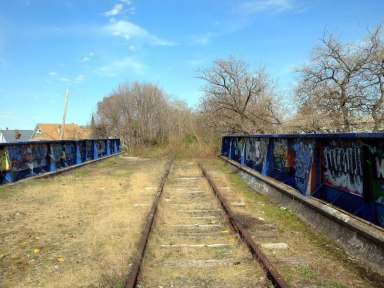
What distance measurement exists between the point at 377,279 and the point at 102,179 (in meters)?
11.4

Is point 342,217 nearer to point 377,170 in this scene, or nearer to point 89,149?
point 377,170

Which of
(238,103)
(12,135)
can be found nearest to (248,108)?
(238,103)

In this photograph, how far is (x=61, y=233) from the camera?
6.75m

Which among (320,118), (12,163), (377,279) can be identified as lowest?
(377,279)

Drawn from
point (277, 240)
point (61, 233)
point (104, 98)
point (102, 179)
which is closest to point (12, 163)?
point (102, 179)

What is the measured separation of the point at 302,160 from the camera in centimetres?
909

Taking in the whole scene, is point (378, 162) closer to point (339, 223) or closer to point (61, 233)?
point (339, 223)

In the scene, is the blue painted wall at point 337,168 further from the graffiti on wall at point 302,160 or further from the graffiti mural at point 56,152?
the graffiti mural at point 56,152

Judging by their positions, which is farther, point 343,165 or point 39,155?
point 39,155

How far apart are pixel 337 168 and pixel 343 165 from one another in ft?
1.01

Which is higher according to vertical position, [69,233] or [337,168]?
[337,168]

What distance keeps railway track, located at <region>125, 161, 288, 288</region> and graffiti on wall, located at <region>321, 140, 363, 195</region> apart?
6.99 ft

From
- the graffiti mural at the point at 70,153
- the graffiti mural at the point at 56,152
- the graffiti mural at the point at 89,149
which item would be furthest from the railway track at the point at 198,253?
the graffiti mural at the point at 89,149

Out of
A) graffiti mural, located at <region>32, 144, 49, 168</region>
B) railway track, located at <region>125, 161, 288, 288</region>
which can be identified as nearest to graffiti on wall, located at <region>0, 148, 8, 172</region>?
graffiti mural, located at <region>32, 144, 49, 168</region>
